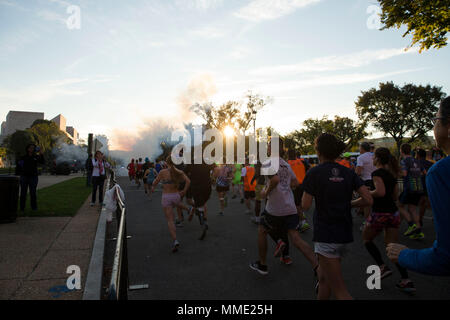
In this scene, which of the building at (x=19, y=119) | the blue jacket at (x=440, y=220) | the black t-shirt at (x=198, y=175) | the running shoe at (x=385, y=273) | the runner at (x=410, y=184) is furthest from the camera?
the building at (x=19, y=119)

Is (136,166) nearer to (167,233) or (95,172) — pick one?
(95,172)

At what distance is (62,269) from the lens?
4.48 m

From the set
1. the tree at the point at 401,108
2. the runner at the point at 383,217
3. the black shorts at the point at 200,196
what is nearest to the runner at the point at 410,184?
the runner at the point at 383,217

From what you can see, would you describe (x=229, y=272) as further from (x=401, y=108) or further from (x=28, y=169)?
(x=401, y=108)

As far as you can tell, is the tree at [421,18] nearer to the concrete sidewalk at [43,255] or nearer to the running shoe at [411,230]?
the running shoe at [411,230]

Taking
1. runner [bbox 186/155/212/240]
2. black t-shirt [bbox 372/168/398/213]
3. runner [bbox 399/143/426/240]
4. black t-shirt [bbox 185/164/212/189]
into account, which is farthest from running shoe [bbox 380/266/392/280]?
black t-shirt [bbox 185/164/212/189]

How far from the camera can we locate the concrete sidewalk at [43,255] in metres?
3.73

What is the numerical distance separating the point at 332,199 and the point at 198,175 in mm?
5112

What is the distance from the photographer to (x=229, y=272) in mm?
4621

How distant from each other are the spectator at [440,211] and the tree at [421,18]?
34.9 feet

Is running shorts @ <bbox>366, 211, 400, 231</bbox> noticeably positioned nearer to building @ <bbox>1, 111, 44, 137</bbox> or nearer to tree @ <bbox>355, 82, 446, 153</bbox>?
tree @ <bbox>355, 82, 446, 153</bbox>

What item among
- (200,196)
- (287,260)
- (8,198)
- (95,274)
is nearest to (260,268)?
(287,260)
